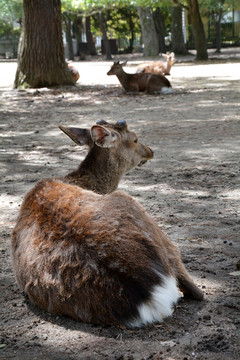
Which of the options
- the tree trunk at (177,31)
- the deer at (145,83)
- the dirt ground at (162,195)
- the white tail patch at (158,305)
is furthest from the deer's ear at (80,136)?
the tree trunk at (177,31)

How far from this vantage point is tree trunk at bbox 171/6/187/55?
35.4 m

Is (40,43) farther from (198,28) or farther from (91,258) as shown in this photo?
(91,258)

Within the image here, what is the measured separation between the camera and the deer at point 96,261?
9.95 feet

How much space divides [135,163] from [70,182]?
1.13 metres

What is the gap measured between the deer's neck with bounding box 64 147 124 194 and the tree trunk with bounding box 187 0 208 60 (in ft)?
74.1

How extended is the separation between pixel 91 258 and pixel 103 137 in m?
1.94

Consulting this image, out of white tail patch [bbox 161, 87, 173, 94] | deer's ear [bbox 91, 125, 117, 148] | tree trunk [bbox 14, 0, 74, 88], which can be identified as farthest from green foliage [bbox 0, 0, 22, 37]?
deer's ear [bbox 91, 125, 117, 148]

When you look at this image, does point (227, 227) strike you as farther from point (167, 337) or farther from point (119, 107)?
point (119, 107)

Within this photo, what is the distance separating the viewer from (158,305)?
308 centimetres

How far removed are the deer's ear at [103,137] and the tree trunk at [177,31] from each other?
31956 mm

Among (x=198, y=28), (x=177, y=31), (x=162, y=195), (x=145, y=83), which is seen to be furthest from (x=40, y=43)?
(x=177, y=31)

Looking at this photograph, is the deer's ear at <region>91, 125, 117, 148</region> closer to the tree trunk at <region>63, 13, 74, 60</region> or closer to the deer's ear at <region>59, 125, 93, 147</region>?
the deer's ear at <region>59, 125, 93, 147</region>

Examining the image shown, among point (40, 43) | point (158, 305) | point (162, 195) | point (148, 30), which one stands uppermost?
point (148, 30)

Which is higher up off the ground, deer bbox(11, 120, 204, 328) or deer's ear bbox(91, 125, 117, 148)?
deer's ear bbox(91, 125, 117, 148)
